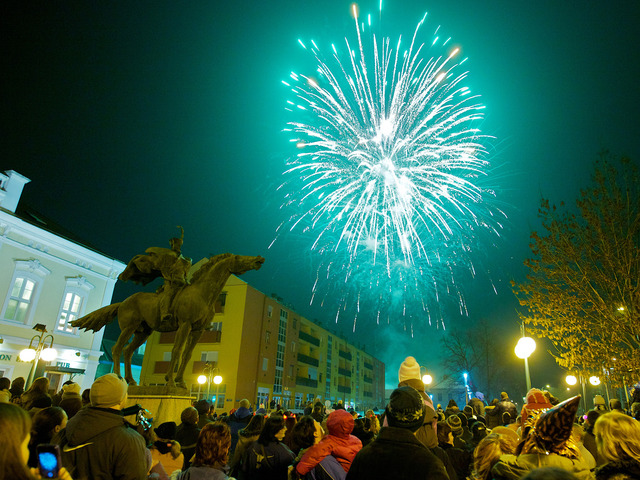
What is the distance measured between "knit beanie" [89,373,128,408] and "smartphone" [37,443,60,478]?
1.05 metres

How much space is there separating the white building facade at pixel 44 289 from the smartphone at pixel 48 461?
18911mm

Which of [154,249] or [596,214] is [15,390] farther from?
[596,214]

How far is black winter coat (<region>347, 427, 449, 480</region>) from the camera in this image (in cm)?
213

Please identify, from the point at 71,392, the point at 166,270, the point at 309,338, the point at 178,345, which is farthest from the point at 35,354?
the point at 309,338

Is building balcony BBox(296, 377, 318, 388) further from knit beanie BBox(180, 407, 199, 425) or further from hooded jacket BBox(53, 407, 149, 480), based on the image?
hooded jacket BBox(53, 407, 149, 480)

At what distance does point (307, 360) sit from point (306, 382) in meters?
2.59


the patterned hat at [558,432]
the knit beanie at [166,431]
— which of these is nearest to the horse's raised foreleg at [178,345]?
the knit beanie at [166,431]

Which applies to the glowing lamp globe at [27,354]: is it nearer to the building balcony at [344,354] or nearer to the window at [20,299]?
the window at [20,299]

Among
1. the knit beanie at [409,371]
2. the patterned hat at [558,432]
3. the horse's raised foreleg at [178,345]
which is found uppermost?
the horse's raised foreleg at [178,345]

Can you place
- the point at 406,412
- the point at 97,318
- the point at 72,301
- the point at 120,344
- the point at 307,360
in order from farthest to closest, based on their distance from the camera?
the point at 307,360 < the point at 72,301 < the point at 97,318 < the point at 120,344 < the point at 406,412

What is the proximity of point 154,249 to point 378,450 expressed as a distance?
7.53 m

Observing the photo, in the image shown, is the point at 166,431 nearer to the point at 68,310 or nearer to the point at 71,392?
the point at 71,392

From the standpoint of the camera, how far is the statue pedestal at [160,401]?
24.5 feet

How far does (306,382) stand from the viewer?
4950 centimetres
